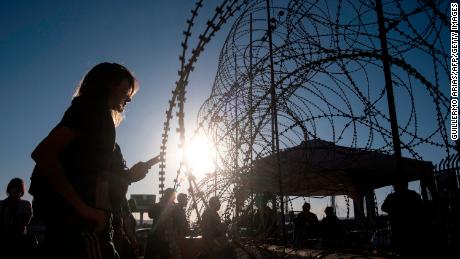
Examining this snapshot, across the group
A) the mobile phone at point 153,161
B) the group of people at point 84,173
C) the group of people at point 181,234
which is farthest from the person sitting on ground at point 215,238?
the group of people at point 84,173

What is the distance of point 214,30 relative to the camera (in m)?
2.54

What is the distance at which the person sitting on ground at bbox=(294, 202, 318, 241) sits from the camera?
8828mm

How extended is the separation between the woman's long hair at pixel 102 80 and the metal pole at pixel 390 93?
2.51 meters

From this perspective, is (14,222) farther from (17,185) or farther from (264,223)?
(264,223)

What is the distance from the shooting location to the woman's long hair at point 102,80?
1.91m

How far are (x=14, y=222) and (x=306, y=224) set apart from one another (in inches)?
246

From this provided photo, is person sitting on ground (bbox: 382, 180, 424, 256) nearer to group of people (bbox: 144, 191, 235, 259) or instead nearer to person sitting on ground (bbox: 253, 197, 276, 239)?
person sitting on ground (bbox: 253, 197, 276, 239)

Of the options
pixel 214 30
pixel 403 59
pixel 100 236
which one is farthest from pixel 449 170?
pixel 100 236

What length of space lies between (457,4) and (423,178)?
6.66ft

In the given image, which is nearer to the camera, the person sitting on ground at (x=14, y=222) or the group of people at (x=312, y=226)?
the person sitting on ground at (x=14, y=222)

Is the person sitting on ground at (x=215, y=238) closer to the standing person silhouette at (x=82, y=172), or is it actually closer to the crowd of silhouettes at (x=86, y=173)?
the crowd of silhouettes at (x=86, y=173)

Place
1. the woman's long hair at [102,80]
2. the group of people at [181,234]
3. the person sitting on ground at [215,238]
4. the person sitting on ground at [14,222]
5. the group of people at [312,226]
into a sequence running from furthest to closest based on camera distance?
the group of people at [312,226], the person sitting on ground at [215,238], the group of people at [181,234], the person sitting on ground at [14,222], the woman's long hair at [102,80]

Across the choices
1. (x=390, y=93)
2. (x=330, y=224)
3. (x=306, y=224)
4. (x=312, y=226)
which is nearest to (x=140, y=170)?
(x=390, y=93)

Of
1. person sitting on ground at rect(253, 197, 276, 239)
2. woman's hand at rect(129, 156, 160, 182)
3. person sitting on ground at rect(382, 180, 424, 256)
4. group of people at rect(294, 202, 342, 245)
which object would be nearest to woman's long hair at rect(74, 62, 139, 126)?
woman's hand at rect(129, 156, 160, 182)
